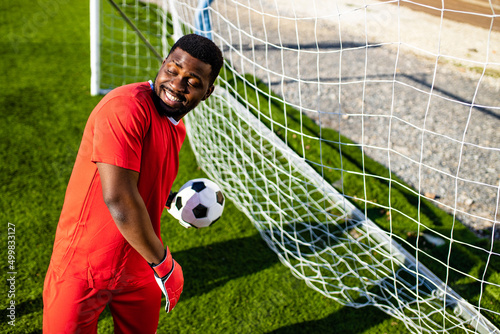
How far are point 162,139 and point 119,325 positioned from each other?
0.90 meters

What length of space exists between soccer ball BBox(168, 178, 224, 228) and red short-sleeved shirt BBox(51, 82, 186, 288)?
83cm

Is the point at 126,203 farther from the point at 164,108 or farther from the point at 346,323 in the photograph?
the point at 346,323

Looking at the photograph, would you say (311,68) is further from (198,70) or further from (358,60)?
(198,70)

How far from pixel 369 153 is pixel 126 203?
11.9ft

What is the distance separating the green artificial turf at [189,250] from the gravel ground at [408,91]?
0.51 m

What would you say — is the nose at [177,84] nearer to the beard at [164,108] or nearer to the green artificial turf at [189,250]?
the beard at [164,108]

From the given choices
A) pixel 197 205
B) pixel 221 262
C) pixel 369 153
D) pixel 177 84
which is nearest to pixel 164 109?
pixel 177 84

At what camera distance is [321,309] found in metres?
2.78

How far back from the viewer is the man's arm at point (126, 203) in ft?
4.33

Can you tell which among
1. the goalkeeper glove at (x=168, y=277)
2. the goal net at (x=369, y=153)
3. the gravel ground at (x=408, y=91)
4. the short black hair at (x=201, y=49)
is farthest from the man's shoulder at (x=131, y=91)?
the gravel ground at (x=408, y=91)

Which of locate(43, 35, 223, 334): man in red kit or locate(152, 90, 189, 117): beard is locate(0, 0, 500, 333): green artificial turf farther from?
locate(152, 90, 189, 117): beard

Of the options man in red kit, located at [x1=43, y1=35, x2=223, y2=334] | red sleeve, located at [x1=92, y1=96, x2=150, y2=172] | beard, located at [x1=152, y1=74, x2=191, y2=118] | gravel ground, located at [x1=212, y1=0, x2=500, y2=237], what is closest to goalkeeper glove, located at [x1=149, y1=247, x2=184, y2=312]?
man in red kit, located at [x1=43, y1=35, x2=223, y2=334]

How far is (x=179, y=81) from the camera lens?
4.98ft

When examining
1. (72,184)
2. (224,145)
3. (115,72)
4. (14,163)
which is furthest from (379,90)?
(72,184)
